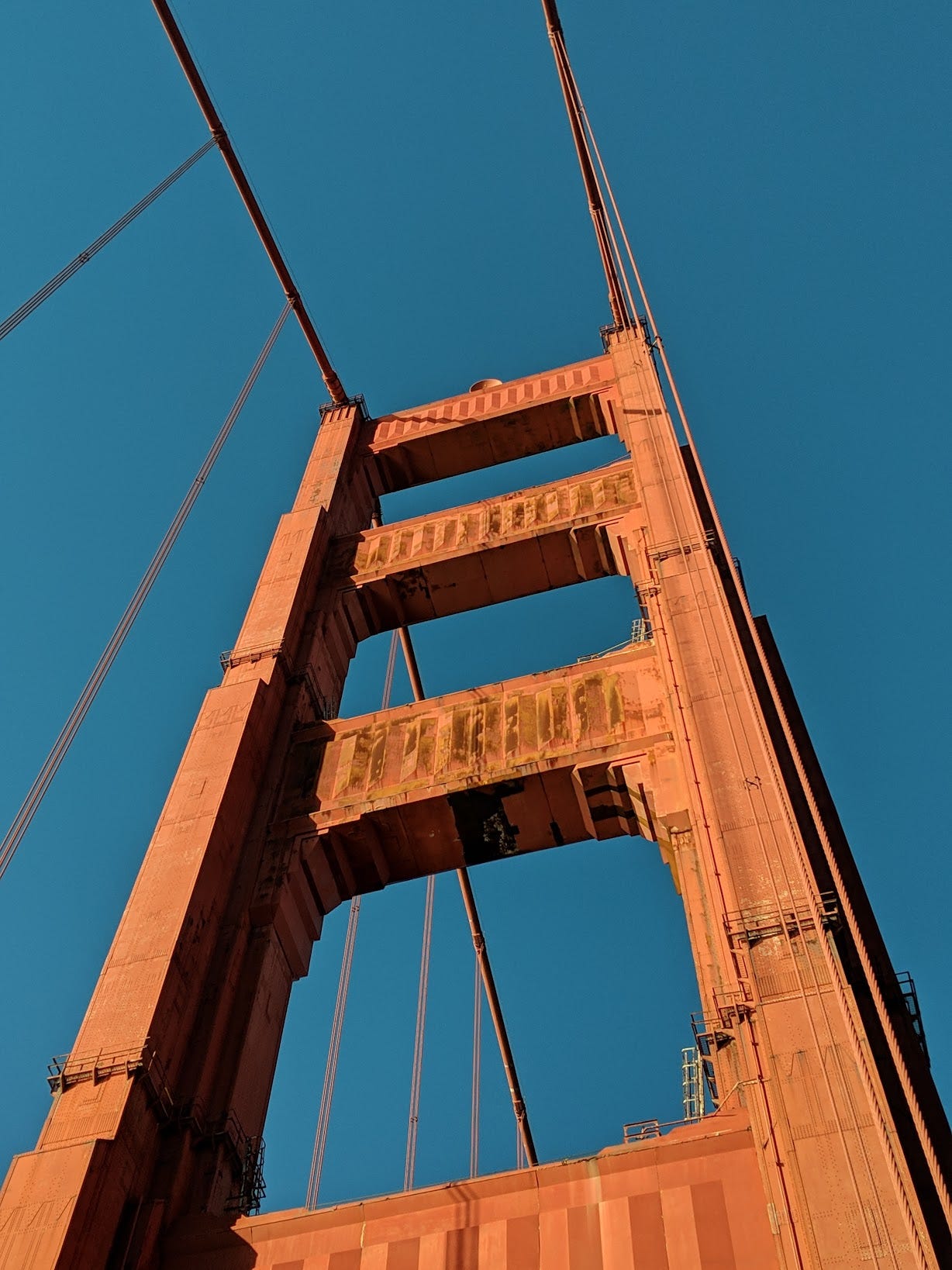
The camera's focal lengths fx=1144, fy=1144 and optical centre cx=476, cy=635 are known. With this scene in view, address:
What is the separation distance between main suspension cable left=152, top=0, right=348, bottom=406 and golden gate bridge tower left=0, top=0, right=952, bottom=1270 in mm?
8898

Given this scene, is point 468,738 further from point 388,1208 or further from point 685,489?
point 388,1208

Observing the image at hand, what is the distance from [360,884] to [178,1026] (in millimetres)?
4465

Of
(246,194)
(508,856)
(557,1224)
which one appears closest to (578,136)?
(246,194)

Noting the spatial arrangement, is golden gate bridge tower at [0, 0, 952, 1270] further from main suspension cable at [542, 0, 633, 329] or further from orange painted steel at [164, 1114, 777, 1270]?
main suspension cable at [542, 0, 633, 329]

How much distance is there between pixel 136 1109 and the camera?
39.0ft

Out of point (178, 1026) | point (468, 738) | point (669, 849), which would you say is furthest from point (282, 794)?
point (669, 849)

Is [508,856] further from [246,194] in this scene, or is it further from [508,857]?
[246,194]

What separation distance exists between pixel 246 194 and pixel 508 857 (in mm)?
20781

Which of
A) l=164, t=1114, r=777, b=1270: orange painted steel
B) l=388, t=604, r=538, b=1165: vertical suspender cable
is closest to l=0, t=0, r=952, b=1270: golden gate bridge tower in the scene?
l=164, t=1114, r=777, b=1270: orange painted steel

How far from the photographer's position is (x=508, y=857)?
16.7m

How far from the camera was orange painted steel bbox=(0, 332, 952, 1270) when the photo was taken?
10016 mm

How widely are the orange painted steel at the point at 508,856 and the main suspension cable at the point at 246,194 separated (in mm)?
9379

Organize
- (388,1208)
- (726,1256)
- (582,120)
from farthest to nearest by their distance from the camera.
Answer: (582,120)
(388,1208)
(726,1256)

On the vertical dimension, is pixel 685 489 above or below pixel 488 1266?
above
